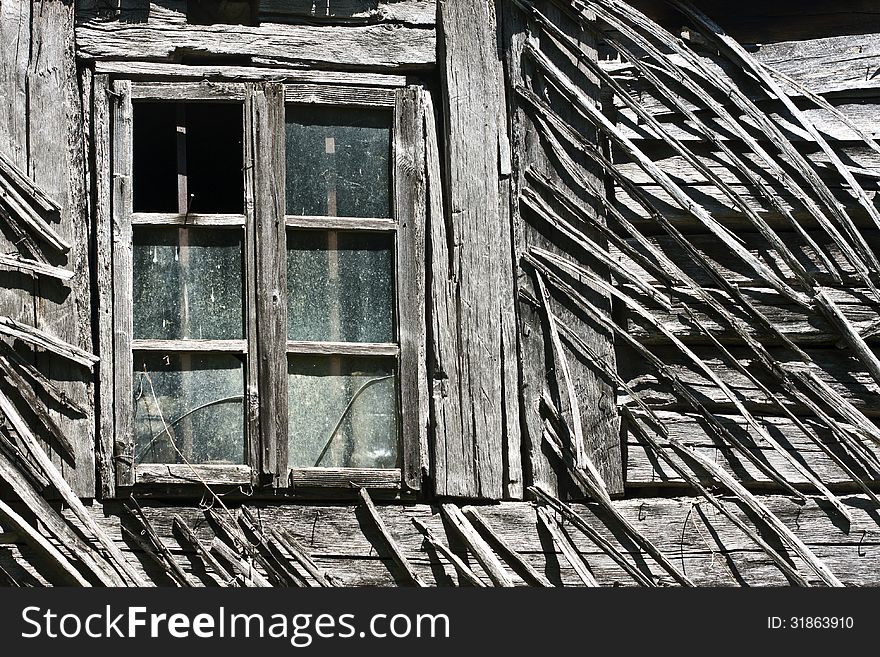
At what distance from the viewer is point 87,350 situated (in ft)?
12.9

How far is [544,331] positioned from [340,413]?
0.73 metres

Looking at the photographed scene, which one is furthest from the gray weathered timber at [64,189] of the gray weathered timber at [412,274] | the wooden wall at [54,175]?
the gray weathered timber at [412,274]


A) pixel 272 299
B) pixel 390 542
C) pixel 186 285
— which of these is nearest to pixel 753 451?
pixel 390 542

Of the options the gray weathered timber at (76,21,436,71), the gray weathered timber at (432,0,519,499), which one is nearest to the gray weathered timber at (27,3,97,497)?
the gray weathered timber at (76,21,436,71)

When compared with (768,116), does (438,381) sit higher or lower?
lower

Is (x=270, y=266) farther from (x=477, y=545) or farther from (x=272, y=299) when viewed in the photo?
(x=477, y=545)

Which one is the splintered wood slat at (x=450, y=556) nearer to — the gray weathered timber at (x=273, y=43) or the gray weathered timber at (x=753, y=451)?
the gray weathered timber at (x=753, y=451)

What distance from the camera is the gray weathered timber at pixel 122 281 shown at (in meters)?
3.89

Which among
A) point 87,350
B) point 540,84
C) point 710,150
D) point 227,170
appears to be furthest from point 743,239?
point 87,350

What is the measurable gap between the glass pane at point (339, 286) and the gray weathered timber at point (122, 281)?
520mm

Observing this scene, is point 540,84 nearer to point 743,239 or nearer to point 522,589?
point 743,239

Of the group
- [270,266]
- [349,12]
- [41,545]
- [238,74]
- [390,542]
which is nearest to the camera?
[41,545]

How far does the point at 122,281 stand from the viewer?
Result: 3.98 meters

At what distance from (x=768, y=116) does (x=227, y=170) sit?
1.91m
